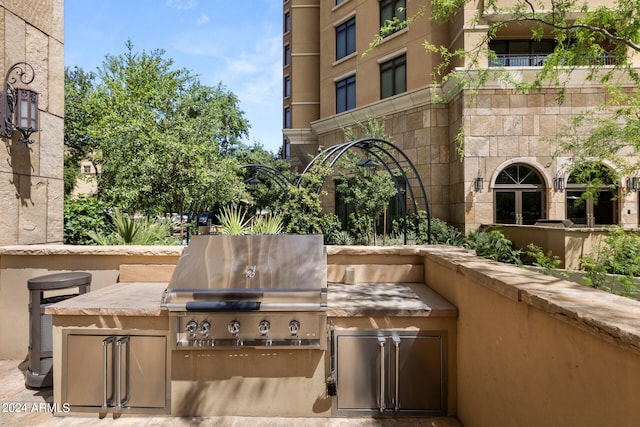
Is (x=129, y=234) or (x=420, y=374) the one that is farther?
(x=129, y=234)

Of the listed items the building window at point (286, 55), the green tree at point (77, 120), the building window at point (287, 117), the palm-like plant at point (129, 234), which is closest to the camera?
the palm-like plant at point (129, 234)

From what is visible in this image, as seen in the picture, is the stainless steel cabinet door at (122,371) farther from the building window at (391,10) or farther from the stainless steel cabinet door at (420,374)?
the building window at (391,10)

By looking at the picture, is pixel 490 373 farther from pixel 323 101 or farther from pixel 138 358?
pixel 323 101

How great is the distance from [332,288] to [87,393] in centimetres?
296

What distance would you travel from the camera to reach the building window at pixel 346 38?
70.1 ft

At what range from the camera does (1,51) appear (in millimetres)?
4941

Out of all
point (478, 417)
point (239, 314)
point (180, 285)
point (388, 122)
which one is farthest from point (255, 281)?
point (388, 122)

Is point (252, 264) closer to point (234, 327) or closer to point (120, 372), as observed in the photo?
point (234, 327)

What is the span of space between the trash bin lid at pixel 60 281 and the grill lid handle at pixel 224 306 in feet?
6.77

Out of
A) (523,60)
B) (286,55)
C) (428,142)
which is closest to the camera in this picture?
(523,60)

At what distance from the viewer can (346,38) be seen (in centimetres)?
2188

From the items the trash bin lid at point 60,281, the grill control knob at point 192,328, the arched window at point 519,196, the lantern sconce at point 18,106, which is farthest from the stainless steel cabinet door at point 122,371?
the arched window at point 519,196

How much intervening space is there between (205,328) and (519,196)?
15.9m

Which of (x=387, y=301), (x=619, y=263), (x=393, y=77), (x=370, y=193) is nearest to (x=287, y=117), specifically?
(x=393, y=77)
